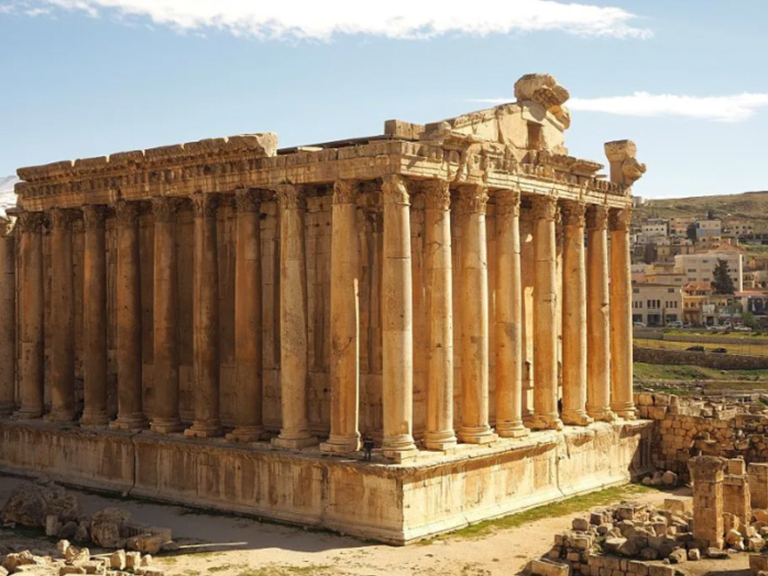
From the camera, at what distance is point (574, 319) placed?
91.5 ft

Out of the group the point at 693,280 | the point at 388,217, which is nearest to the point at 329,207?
the point at 388,217

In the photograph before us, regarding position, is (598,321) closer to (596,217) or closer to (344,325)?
(596,217)

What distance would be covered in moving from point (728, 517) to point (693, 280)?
394 ft

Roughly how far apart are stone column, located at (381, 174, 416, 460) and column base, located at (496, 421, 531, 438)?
3568 mm

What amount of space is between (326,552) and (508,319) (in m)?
7.62

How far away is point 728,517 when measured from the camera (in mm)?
19938

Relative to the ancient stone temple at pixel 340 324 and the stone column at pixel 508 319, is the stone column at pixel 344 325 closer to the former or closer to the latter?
the ancient stone temple at pixel 340 324

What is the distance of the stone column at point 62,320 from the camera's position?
29.4 metres

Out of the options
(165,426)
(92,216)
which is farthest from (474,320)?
(92,216)

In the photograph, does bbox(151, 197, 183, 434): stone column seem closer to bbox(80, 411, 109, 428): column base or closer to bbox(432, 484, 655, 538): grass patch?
bbox(80, 411, 109, 428): column base

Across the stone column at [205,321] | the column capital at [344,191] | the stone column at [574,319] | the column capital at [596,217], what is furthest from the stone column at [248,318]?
the column capital at [596,217]

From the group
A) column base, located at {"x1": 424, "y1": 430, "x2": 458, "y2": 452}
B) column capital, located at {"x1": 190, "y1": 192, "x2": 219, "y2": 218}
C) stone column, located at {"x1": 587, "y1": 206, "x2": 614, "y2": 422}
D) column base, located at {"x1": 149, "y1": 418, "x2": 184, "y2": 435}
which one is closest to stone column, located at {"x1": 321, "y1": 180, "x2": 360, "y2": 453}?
column base, located at {"x1": 424, "y1": 430, "x2": 458, "y2": 452}

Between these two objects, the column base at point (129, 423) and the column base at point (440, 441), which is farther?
the column base at point (129, 423)

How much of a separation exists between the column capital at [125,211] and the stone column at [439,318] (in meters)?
9.09
